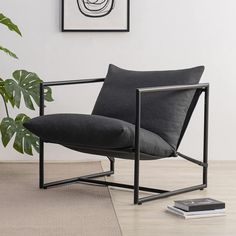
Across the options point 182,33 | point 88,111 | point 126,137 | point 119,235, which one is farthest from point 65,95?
point 119,235

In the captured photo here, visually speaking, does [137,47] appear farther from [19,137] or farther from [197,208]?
[197,208]

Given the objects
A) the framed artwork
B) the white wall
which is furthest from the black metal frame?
the framed artwork

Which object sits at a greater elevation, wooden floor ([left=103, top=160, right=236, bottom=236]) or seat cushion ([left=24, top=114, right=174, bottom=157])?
seat cushion ([left=24, top=114, right=174, bottom=157])

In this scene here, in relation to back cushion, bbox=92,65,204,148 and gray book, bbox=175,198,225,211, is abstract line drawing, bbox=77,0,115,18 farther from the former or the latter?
gray book, bbox=175,198,225,211

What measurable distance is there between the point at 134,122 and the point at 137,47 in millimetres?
1321

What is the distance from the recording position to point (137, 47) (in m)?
5.26

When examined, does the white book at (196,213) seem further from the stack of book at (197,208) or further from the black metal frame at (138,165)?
the black metal frame at (138,165)

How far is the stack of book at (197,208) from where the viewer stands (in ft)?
11.4

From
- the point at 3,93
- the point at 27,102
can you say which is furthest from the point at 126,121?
the point at 3,93

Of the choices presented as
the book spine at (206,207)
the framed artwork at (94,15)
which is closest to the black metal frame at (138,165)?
the book spine at (206,207)

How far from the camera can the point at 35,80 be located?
4.62m

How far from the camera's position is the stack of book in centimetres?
348

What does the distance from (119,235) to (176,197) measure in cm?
91

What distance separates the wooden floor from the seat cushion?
32 centimetres
